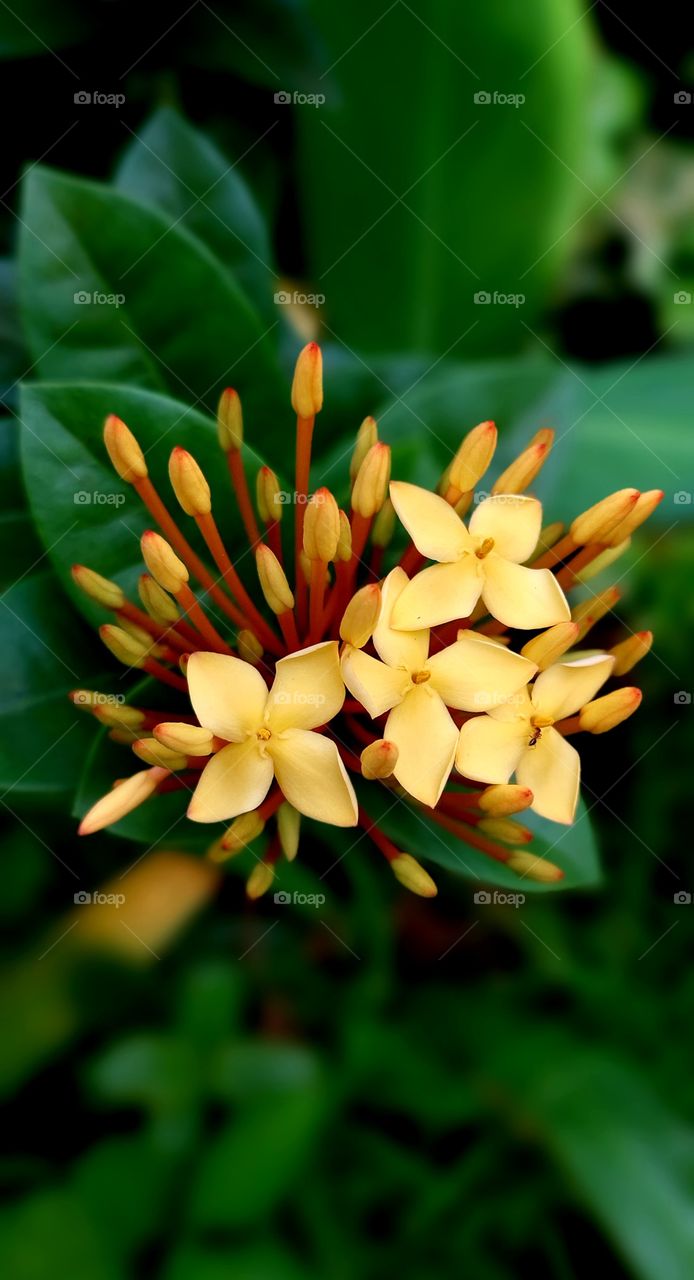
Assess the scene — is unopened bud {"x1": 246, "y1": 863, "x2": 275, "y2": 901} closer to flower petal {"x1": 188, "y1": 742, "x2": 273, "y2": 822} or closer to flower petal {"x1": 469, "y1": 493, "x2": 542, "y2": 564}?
flower petal {"x1": 188, "y1": 742, "x2": 273, "y2": 822}

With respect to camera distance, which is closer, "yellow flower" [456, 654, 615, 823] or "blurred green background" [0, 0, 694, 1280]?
"yellow flower" [456, 654, 615, 823]

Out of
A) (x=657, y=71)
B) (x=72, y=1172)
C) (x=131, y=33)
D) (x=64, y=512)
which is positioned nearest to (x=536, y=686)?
(x=64, y=512)

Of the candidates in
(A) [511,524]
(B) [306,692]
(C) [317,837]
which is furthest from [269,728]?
(C) [317,837]

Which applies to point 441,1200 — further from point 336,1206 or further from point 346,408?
point 346,408

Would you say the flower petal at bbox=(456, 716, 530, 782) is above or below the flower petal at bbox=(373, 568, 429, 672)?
below

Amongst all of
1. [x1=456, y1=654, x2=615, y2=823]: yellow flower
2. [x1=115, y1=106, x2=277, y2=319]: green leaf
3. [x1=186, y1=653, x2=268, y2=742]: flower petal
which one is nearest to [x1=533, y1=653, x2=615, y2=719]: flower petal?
[x1=456, y1=654, x2=615, y2=823]: yellow flower

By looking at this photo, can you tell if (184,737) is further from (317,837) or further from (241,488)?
(317,837)
